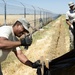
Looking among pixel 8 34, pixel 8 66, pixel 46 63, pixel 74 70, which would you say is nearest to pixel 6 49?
pixel 8 34

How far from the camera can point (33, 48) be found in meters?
11.2

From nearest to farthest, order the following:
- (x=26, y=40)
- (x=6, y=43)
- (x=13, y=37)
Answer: (x=6, y=43), (x=26, y=40), (x=13, y=37)

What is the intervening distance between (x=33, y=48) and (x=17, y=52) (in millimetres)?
6489

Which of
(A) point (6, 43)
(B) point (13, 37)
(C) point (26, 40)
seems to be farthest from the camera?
(B) point (13, 37)

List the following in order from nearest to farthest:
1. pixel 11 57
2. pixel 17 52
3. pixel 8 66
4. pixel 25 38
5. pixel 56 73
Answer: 1. pixel 25 38
2. pixel 56 73
3. pixel 17 52
4. pixel 8 66
5. pixel 11 57

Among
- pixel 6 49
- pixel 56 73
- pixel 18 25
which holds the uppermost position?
pixel 18 25

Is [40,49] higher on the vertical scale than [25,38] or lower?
lower

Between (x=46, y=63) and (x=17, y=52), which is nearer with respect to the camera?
(x=46, y=63)

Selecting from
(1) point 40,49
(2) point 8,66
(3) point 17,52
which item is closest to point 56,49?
(1) point 40,49

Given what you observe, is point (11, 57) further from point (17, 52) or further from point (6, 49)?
point (6, 49)

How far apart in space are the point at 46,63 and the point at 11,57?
17.1ft

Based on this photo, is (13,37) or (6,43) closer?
(6,43)

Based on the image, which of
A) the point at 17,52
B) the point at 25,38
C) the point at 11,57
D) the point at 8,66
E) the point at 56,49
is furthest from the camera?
the point at 56,49

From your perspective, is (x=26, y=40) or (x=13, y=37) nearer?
(x=26, y=40)
